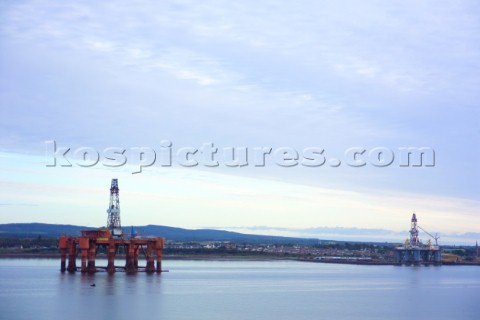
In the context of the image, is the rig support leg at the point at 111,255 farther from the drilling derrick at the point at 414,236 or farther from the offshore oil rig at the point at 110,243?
the drilling derrick at the point at 414,236

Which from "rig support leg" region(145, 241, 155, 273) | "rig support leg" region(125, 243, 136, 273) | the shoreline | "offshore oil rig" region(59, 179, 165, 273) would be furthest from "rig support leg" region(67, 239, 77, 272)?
the shoreline

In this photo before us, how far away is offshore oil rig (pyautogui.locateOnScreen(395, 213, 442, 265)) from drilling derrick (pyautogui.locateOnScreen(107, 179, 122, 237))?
73758 mm

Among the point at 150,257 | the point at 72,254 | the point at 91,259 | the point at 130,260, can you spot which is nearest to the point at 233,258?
the point at 150,257

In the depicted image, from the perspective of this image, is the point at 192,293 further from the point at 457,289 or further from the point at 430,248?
the point at 430,248

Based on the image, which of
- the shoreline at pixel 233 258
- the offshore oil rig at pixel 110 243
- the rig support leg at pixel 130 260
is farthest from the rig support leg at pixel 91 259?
the shoreline at pixel 233 258

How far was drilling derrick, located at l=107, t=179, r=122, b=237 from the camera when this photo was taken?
80062 mm

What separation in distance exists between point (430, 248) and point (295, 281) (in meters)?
70.4

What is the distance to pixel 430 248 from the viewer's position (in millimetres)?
145750

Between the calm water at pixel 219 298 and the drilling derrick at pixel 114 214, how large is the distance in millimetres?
4636

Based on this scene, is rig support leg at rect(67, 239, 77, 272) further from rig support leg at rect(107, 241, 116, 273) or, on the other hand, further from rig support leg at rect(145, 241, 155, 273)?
rig support leg at rect(145, 241, 155, 273)

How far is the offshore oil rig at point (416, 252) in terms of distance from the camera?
142 metres

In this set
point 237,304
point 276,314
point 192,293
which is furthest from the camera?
point 192,293

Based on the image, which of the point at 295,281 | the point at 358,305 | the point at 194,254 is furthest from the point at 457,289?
the point at 194,254

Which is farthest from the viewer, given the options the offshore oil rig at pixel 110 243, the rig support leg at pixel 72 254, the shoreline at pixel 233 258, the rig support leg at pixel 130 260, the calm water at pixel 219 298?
the shoreline at pixel 233 258
